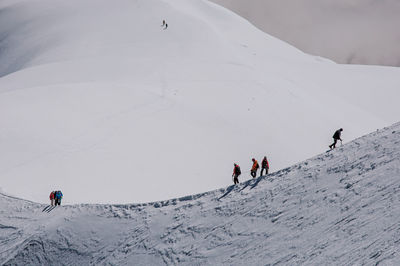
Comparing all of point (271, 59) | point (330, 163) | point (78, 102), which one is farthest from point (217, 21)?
point (330, 163)

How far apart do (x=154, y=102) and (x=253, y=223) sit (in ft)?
73.3

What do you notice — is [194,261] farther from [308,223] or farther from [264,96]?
[264,96]

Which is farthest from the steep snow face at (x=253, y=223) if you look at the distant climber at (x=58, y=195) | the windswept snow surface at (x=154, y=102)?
the windswept snow surface at (x=154, y=102)

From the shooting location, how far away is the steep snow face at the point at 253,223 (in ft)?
51.5

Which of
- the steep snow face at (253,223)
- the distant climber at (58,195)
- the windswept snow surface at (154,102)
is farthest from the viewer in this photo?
the windswept snow surface at (154,102)

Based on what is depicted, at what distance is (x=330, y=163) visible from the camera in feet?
65.2

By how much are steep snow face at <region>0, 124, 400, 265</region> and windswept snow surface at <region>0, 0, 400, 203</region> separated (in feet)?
11.1

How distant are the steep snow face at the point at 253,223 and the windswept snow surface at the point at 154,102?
339 centimetres

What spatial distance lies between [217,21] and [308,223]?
60347mm

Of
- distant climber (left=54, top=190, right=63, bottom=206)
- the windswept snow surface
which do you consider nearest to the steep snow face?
distant climber (left=54, top=190, right=63, bottom=206)

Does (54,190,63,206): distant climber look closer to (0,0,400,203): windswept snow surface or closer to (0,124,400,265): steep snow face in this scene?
(0,124,400,265): steep snow face

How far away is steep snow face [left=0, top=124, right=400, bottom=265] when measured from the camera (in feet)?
51.5

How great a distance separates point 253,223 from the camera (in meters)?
18.2

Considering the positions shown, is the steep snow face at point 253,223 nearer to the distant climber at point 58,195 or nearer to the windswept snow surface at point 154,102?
the distant climber at point 58,195
